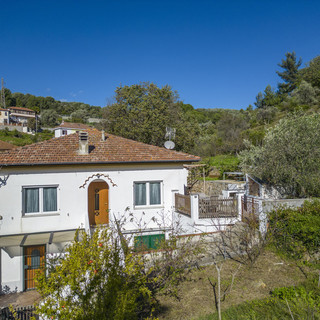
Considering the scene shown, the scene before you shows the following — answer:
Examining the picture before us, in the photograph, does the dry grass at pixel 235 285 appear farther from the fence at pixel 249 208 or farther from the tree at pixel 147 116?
the tree at pixel 147 116

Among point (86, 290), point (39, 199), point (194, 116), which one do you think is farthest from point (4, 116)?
point (86, 290)

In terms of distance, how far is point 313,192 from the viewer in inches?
699

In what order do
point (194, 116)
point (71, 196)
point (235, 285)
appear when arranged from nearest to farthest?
point (235, 285) < point (71, 196) < point (194, 116)

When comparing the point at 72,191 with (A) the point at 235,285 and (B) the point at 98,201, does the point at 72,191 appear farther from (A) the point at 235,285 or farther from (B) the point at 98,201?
(A) the point at 235,285

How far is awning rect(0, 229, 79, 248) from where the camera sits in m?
14.0

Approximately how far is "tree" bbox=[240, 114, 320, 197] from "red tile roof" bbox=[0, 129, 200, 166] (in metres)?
6.15

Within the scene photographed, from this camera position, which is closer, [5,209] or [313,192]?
[5,209]

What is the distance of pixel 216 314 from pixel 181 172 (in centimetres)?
1072

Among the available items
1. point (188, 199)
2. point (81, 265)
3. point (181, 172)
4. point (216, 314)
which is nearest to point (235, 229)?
point (188, 199)

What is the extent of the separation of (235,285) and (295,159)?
441 inches

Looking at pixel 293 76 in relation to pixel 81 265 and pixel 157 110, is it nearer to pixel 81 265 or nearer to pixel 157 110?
pixel 157 110

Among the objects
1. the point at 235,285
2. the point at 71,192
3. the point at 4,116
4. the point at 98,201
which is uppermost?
the point at 4,116

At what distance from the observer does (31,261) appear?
51.2 feet

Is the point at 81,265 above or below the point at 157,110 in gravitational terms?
below
